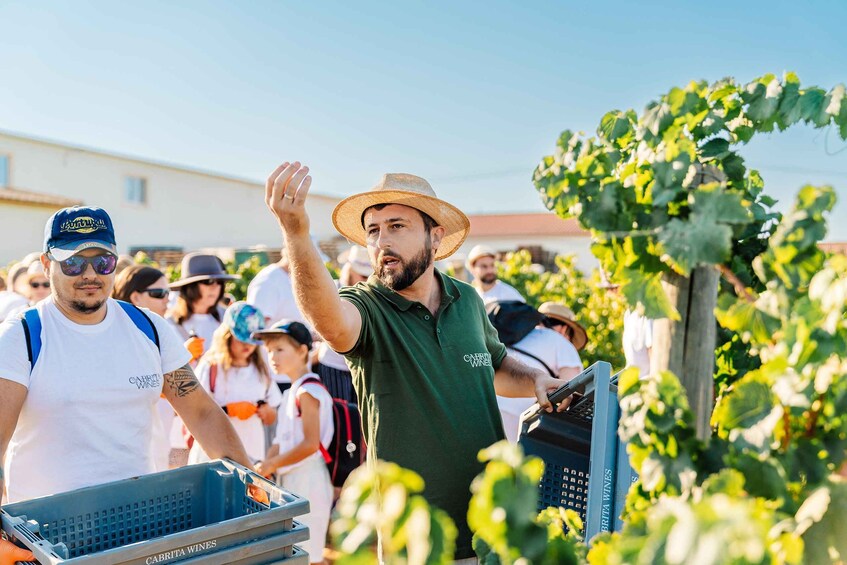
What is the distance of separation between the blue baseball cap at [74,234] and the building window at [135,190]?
1102 inches

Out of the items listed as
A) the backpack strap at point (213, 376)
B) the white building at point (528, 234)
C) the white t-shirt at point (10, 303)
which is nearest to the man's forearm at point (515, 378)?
the backpack strap at point (213, 376)

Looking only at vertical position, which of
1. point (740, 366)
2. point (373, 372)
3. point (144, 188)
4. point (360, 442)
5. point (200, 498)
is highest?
point (144, 188)

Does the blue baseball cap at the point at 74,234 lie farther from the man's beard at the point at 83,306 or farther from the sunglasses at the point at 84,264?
the man's beard at the point at 83,306

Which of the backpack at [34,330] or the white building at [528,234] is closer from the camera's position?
the backpack at [34,330]

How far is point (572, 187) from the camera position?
4.39 ft

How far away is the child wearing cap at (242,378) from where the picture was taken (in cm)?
456

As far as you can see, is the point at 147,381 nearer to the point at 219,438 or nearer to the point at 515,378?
the point at 219,438

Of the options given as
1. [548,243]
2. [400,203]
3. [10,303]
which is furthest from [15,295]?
[548,243]

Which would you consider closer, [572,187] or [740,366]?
[572,187]

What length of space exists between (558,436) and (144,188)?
29.6 m

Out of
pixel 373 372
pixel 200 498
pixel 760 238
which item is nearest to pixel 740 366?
pixel 760 238

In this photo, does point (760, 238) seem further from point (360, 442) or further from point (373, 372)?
point (360, 442)

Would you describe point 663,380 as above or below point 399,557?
above

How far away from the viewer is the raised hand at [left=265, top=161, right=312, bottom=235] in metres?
1.86
